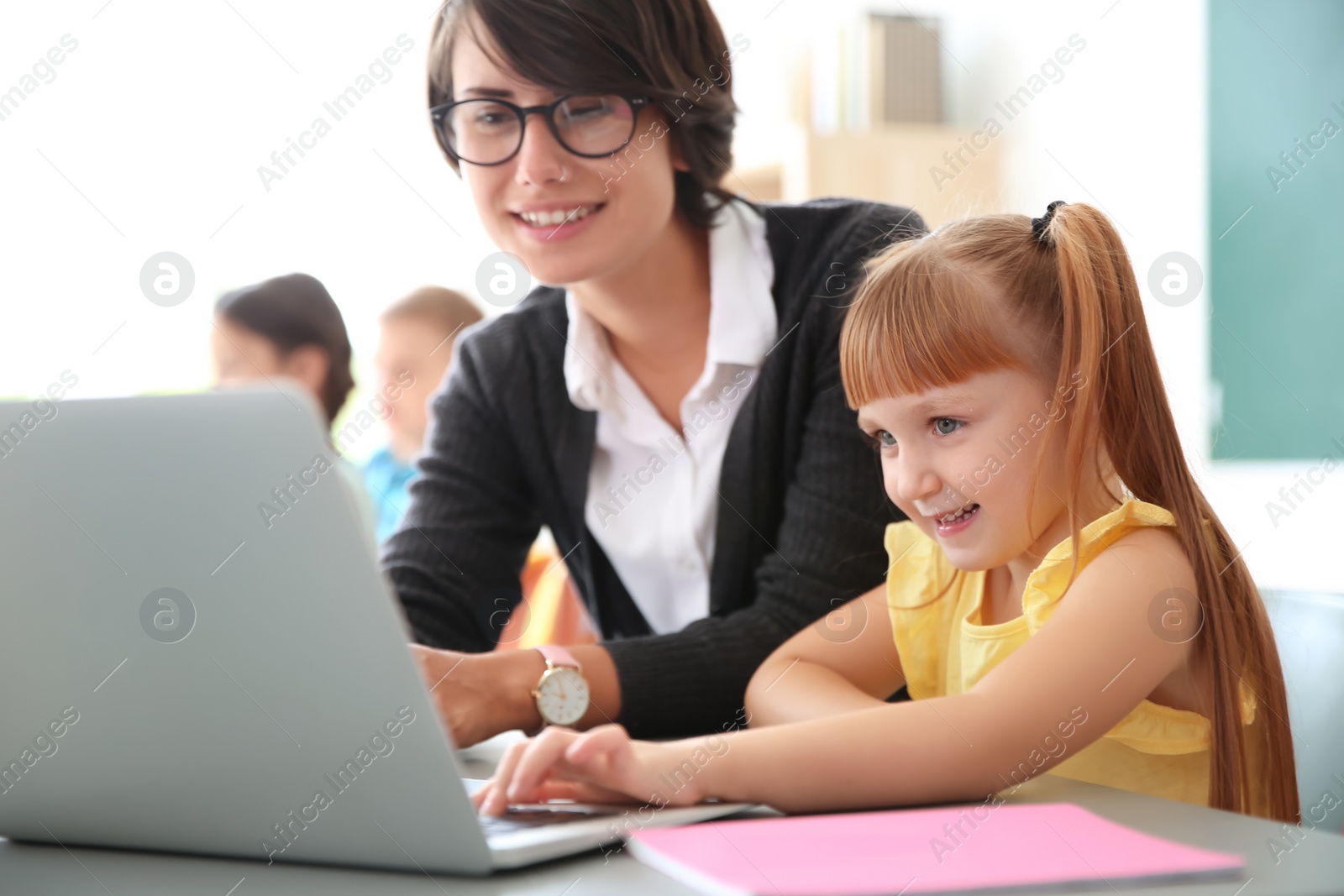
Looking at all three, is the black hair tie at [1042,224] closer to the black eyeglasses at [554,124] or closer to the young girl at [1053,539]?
the young girl at [1053,539]

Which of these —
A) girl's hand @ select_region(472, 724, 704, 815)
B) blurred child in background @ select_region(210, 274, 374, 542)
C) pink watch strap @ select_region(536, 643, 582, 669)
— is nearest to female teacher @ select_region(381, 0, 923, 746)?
pink watch strap @ select_region(536, 643, 582, 669)

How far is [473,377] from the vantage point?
142 centimetres

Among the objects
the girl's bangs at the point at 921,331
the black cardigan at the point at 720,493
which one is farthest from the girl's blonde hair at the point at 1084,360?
the black cardigan at the point at 720,493

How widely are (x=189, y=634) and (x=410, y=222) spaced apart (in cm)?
284

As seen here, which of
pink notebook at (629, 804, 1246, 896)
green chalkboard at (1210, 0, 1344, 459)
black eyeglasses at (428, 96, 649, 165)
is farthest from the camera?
green chalkboard at (1210, 0, 1344, 459)

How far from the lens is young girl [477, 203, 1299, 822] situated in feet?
2.69

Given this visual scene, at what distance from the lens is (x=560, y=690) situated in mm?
988

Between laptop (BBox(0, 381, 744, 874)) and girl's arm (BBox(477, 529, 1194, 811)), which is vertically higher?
laptop (BBox(0, 381, 744, 874))

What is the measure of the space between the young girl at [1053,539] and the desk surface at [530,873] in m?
0.15

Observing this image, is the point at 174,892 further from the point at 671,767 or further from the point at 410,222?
the point at 410,222

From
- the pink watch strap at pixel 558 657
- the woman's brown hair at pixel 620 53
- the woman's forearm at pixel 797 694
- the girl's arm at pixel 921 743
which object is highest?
the woman's brown hair at pixel 620 53

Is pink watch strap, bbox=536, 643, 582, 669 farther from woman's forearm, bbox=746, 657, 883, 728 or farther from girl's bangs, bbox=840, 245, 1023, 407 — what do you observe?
girl's bangs, bbox=840, 245, 1023, 407

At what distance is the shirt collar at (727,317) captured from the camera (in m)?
1.29

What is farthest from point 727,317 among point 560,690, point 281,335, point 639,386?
point 281,335
